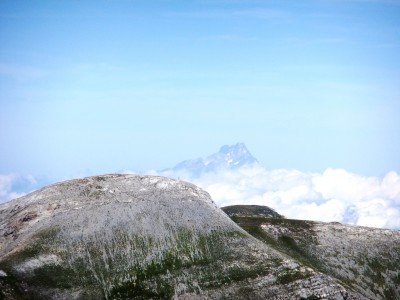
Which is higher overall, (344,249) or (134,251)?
(134,251)

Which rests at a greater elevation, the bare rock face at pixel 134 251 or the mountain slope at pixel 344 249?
the bare rock face at pixel 134 251

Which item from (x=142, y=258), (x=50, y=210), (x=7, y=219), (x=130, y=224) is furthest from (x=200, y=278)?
(x=7, y=219)

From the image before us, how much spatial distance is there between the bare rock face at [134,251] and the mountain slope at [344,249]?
13.9m

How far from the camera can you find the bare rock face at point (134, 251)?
98812 mm

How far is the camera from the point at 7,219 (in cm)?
11850

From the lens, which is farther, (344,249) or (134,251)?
(344,249)

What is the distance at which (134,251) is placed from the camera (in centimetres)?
10950

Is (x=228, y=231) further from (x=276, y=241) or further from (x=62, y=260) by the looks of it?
(x=62, y=260)

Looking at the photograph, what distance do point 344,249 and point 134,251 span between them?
58.8 m

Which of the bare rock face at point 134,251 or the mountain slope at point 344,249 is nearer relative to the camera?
the bare rock face at point 134,251

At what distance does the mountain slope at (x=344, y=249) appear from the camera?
4840 inches

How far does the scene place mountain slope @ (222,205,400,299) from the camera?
123m

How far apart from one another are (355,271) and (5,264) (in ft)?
279

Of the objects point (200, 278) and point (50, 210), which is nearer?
point (200, 278)
